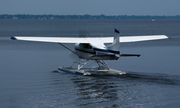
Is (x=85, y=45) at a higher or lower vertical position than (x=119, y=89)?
higher

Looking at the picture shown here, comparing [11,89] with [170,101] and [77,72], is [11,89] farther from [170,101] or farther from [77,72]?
[170,101]

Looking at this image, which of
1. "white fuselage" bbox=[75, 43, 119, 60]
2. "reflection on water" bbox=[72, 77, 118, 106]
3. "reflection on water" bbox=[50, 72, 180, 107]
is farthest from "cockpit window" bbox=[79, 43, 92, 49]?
"reflection on water" bbox=[72, 77, 118, 106]

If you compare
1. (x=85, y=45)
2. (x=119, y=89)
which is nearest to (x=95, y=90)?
(x=119, y=89)

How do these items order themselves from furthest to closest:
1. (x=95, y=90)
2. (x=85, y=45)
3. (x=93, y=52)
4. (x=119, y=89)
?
(x=85, y=45), (x=93, y=52), (x=119, y=89), (x=95, y=90)

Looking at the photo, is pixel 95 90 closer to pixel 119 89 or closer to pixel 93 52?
pixel 119 89

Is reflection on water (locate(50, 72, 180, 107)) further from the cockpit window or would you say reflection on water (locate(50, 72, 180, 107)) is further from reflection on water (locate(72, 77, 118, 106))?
the cockpit window

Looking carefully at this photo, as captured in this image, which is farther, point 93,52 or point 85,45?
point 85,45

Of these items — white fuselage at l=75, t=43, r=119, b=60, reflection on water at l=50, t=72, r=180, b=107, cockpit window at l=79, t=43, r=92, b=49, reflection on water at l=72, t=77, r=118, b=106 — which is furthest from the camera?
cockpit window at l=79, t=43, r=92, b=49

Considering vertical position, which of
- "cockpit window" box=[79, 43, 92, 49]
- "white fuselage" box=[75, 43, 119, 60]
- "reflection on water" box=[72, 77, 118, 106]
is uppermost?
"cockpit window" box=[79, 43, 92, 49]

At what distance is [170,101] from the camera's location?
1164cm

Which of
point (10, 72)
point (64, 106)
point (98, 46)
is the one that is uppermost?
point (98, 46)

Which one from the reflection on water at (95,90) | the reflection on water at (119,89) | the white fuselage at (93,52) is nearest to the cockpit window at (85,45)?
the white fuselage at (93,52)

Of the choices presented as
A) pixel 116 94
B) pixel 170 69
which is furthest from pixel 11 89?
pixel 170 69

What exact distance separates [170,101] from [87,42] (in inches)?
298
